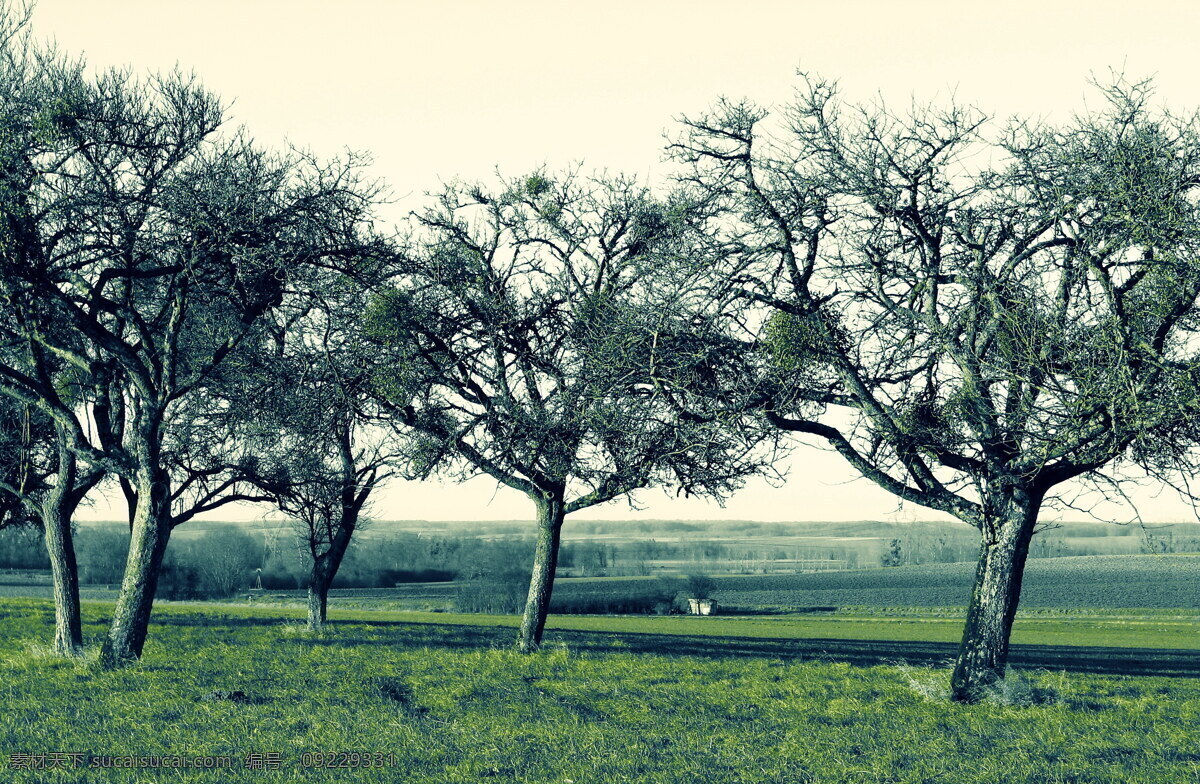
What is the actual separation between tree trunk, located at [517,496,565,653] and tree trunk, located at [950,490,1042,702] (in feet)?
26.7

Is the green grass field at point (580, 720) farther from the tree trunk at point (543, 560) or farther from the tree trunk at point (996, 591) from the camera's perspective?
the tree trunk at point (543, 560)

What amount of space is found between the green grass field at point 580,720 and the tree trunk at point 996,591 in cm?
38

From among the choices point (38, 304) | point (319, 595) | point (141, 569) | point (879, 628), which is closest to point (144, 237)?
point (38, 304)

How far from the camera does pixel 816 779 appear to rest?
8531mm

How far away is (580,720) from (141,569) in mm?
8383

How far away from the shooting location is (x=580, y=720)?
1109cm

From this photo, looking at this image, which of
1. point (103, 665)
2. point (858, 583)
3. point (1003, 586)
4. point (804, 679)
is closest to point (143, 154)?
point (103, 665)

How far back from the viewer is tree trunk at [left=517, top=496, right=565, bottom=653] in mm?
19391

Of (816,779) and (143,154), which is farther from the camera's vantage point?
(143,154)

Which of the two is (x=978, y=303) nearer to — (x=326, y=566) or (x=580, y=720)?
(x=580, y=720)

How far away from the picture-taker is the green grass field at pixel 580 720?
29.1 feet

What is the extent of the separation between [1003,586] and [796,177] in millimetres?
5912

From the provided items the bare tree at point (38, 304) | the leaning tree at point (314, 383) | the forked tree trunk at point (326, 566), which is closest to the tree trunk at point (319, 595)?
the forked tree trunk at point (326, 566)

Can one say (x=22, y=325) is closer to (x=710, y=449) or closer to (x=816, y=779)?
(x=710, y=449)
